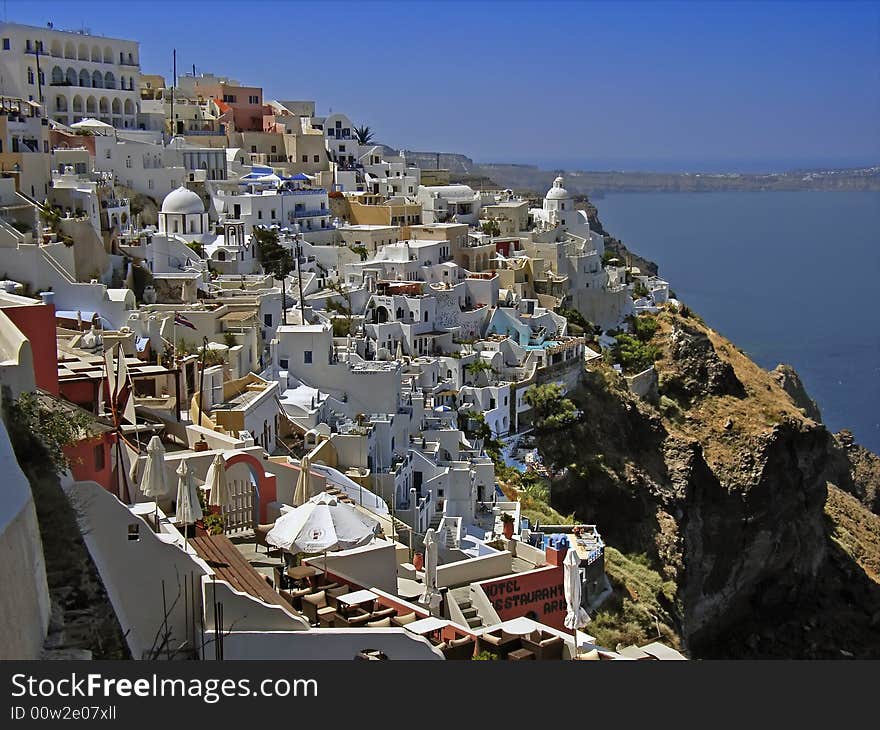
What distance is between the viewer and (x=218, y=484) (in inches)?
692

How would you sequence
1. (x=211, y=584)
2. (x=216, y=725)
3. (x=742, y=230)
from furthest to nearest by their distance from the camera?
(x=742, y=230)
(x=211, y=584)
(x=216, y=725)

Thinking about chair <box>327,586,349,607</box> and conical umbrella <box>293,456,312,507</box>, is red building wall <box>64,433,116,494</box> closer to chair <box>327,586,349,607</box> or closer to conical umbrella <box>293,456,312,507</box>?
chair <box>327,586,349,607</box>

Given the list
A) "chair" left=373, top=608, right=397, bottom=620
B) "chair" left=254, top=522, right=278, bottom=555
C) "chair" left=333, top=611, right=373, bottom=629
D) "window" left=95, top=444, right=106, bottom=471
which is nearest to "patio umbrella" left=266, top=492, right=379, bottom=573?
"chair" left=254, top=522, right=278, bottom=555

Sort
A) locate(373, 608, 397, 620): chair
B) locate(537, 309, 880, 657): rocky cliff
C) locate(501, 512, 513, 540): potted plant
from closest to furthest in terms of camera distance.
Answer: locate(373, 608, 397, 620): chair
locate(501, 512, 513, 540): potted plant
locate(537, 309, 880, 657): rocky cliff

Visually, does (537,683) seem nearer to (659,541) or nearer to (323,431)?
(323,431)

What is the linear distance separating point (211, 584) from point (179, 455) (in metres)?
6.16

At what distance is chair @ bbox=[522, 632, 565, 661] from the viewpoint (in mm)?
15476

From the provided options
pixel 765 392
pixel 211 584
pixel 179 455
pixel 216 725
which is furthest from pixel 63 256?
pixel 765 392

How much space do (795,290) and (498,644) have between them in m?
107

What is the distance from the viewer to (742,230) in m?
181

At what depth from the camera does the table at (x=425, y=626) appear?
14.8 m

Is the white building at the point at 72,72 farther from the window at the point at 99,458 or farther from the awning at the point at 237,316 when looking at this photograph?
the window at the point at 99,458

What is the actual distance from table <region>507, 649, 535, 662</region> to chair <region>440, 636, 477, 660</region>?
18.2 inches

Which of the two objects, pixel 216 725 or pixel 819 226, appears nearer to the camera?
pixel 216 725
